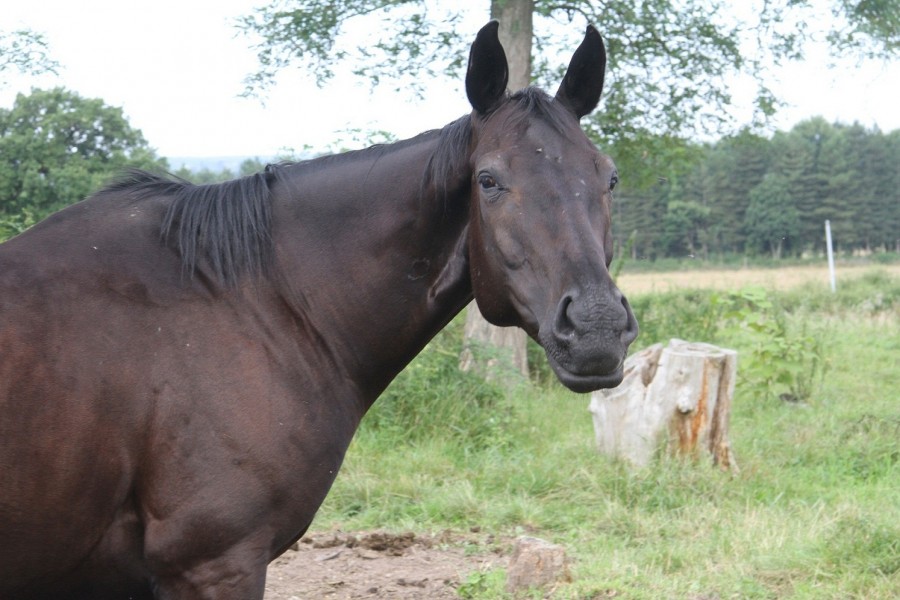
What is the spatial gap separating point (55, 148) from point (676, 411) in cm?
641

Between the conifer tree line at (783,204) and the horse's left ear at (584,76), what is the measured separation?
110 ft

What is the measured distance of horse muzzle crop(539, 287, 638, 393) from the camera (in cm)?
208

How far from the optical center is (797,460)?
21.0 feet

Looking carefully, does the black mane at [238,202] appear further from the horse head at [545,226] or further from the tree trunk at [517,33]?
the tree trunk at [517,33]

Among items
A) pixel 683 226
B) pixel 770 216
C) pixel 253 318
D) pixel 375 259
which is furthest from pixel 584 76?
pixel 770 216

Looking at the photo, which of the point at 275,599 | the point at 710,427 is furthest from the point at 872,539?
the point at 275,599

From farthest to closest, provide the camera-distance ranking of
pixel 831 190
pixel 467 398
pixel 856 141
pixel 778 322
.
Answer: pixel 856 141 → pixel 831 190 → pixel 778 322 → pixel 467 398

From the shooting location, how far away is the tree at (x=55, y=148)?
26.7 feet

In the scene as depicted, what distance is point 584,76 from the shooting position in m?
2.57

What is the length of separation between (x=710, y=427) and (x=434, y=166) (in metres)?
4.21

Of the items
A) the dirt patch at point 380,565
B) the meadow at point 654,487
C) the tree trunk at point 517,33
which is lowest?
the dirt patch at point 380,565

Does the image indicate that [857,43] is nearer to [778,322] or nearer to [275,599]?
[778,322]

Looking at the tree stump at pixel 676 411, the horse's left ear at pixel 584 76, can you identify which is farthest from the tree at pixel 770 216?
the horse's left ear at pixel 584 76

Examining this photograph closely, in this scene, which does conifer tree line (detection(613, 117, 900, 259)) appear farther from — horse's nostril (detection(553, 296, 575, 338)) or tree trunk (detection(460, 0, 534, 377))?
horse's nostril (detection(553, 296, 575, 338))
